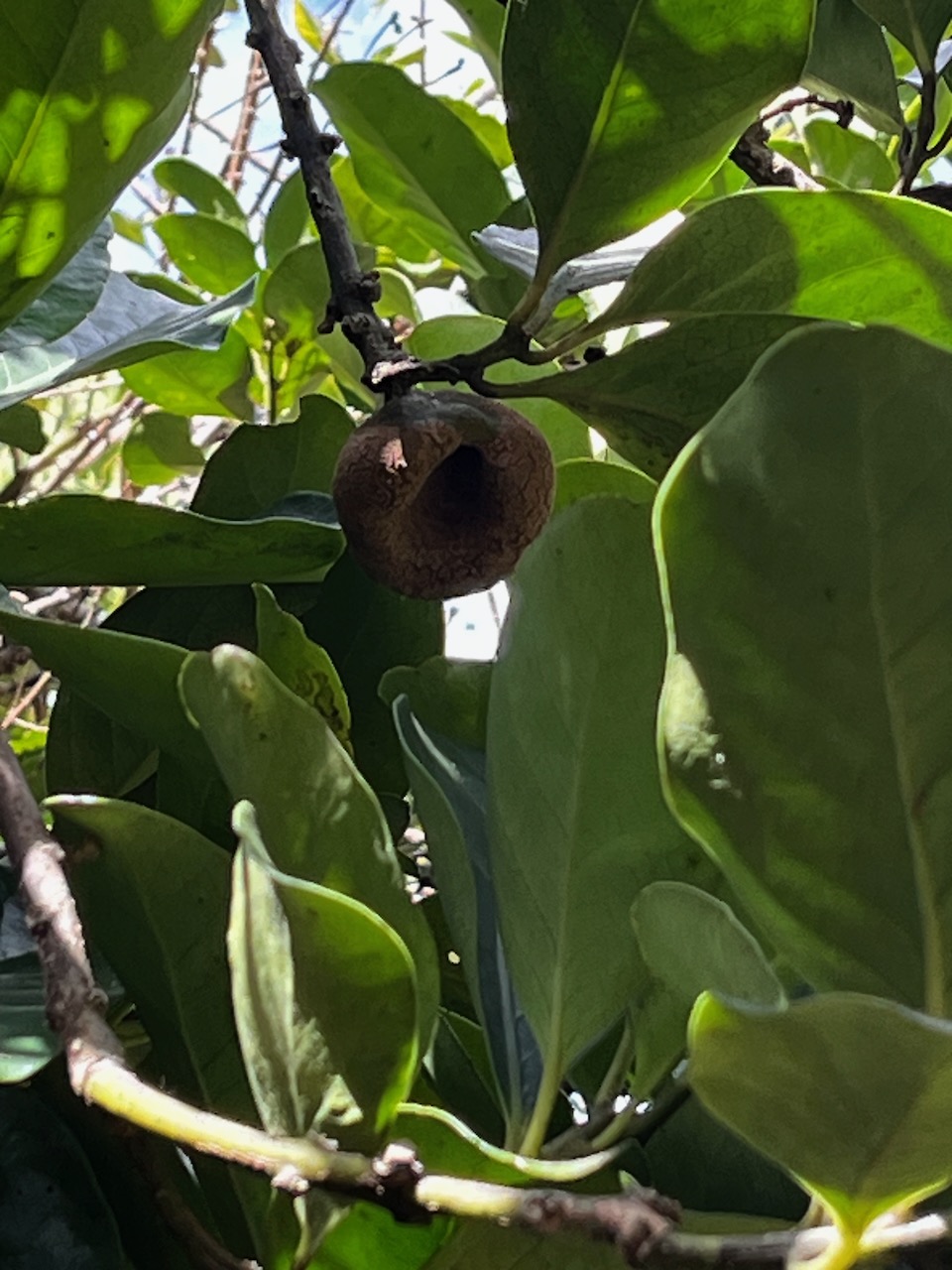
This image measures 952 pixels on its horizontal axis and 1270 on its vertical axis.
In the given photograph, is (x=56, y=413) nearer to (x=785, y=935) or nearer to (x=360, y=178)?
(x=360, y=178)

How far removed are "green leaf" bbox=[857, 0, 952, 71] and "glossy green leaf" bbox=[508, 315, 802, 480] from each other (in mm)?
323

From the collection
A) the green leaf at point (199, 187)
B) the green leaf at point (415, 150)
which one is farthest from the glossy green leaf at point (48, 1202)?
the green leaf at point (199, 187)

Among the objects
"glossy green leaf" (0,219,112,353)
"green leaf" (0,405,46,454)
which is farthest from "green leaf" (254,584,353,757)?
"green leaf" (0,405,46,454)

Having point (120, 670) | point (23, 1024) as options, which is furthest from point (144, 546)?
point (23, 1024)

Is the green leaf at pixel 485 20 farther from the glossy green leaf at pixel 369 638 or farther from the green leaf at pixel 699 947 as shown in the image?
the green leaf at pixel 699 947

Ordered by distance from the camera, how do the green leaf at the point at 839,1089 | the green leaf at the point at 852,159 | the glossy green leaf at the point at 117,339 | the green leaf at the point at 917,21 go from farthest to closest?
1. the green leaf at the point at 852,159
2. the green leaf at the point at 917,21
3. the glossy green leaf at the point at 117,339
4. the green leaf at the point at 839,1089

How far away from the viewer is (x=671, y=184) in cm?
51

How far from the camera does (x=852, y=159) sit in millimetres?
1090

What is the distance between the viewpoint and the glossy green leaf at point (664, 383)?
486 millimetres

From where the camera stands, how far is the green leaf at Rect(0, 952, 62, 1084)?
37 cm

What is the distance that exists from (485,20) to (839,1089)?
846mm

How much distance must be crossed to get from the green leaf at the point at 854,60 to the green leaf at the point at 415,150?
22cm

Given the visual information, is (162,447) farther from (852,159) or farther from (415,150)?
(852,159)

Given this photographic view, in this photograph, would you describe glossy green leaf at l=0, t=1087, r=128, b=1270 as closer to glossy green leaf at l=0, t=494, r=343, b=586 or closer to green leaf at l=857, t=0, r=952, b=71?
glossy green leaf at l=0, t=494, r=343, b=586
